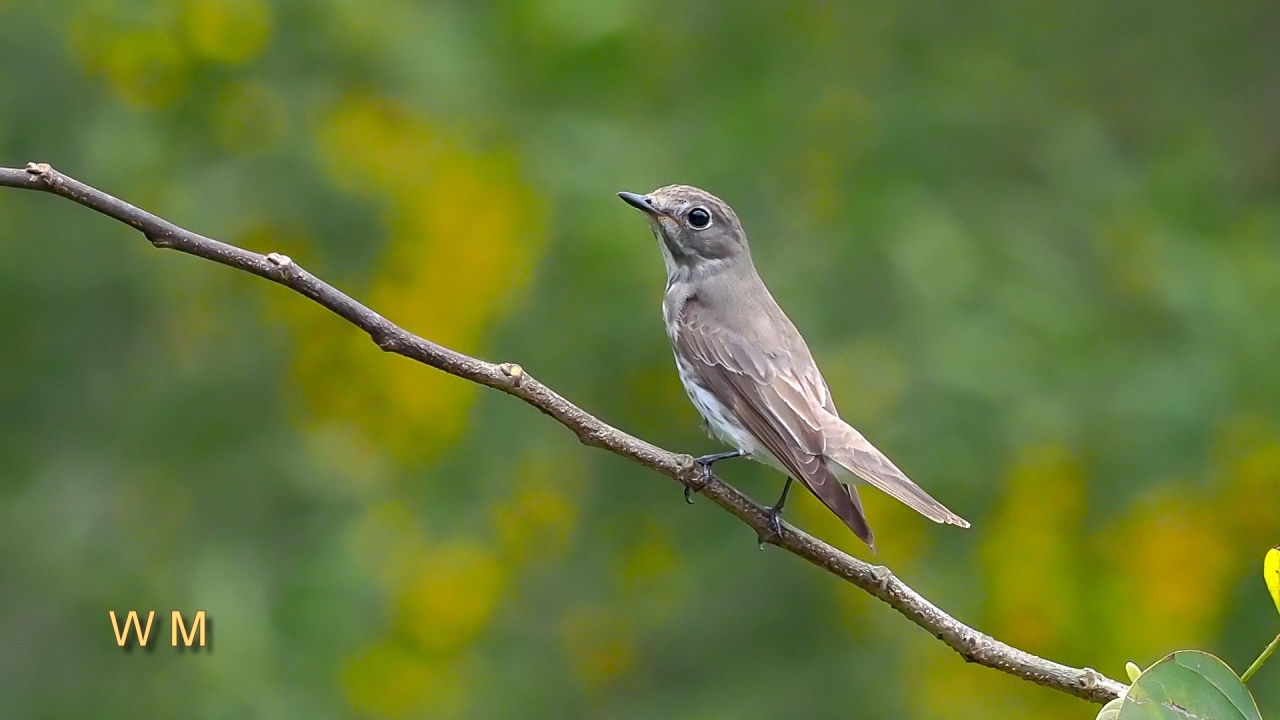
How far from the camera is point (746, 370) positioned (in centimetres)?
510

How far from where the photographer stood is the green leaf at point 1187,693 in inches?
96.2

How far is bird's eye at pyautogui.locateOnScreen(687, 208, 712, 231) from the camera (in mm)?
5391

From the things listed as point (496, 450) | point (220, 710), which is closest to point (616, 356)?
point (496, 450)

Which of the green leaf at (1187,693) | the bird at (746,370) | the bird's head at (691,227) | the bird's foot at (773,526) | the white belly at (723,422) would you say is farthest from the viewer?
the bird's head at (691,227)

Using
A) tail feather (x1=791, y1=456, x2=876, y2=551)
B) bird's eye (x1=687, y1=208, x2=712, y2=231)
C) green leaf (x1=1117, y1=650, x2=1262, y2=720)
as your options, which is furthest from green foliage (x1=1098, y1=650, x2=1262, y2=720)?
bird's eye (x1=687, y1=208, x2=712, y2=231)

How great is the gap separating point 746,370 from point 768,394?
15 centimetres

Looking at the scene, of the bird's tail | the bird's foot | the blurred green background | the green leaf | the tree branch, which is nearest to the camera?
the green leaf

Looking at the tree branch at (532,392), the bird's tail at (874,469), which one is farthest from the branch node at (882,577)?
the bird's tail at (874,469)

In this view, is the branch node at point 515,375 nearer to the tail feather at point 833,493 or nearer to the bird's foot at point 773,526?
the bird's foot at point 773,526

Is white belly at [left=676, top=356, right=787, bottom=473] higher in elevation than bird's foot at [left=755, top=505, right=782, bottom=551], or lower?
higher

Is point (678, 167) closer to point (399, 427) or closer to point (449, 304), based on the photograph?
point (449, 304)

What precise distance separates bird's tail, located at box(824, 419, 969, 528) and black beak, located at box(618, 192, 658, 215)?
1089 mm

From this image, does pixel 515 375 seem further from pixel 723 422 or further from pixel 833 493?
pixel 723 422

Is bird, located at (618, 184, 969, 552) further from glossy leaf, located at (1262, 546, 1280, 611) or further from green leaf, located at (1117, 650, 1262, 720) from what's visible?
green leaf, located at (1117, 650, 1262, 720)
